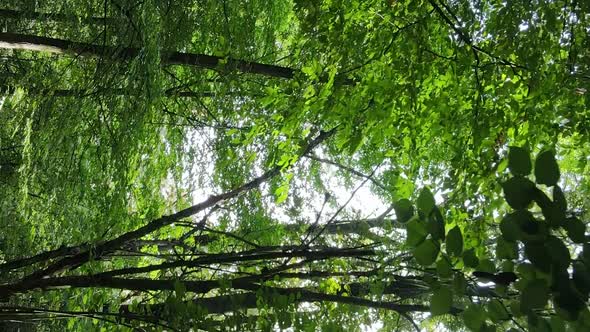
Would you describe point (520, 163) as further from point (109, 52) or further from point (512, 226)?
point (109, 52)

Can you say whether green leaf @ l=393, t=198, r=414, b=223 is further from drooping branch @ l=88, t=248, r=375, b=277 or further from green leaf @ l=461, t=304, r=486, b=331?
drooping branch @ l=88, t=248, r=375, b=277

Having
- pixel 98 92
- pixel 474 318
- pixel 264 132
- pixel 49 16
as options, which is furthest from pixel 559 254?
pixel 49 16

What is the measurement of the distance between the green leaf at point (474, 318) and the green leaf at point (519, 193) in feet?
0.42

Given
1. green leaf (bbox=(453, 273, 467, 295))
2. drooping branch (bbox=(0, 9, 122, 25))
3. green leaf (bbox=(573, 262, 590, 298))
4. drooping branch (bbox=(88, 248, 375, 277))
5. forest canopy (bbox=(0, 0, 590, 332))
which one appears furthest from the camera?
drooping branch (bbox=(0, 9, 122, 25))

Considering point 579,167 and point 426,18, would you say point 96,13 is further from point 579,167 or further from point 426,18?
point 579,167

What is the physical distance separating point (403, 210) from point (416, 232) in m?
0.03

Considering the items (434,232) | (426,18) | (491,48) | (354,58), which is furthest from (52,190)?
(434,232)

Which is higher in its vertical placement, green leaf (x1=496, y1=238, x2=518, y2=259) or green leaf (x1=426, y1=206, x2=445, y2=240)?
green leaf (x1=426, y1=206, x2=445, y2=240)

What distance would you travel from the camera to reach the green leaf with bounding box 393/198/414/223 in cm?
56

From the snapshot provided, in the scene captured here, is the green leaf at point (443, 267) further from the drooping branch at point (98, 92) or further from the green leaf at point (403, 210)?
the drooping branch at point (98, 92)

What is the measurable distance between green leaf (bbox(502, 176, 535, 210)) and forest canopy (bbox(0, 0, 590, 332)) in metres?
0.29

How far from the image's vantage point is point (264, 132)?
7.45 feet

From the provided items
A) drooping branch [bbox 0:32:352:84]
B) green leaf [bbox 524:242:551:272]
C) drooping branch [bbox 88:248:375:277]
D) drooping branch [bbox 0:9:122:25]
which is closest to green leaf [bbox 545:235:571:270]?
green leaf [bbox 524:242:551:272]

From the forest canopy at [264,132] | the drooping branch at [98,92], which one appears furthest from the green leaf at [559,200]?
the drooping branch at [98,92]
